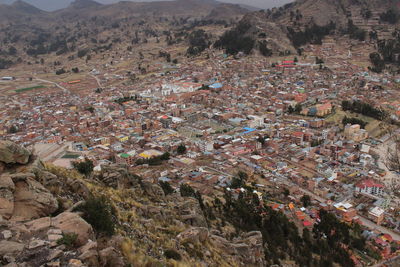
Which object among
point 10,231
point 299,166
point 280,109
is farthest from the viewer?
point 280,109

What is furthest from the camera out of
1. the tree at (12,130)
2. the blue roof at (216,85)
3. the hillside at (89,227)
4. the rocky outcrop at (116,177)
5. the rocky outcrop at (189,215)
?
the blue roof at (216,85)

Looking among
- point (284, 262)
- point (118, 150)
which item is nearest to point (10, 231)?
point (284, 262)

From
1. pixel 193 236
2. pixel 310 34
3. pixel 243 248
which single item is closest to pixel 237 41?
pixel 310 34

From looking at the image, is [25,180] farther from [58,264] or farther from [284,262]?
[284,262]

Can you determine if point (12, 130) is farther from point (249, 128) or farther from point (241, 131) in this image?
point (249, 128)

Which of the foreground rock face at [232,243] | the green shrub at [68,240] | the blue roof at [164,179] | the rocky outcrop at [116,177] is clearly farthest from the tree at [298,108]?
the green shrub at [68,240]

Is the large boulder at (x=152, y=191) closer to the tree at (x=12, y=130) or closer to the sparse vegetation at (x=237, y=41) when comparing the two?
the tree at (x=12, y=130)

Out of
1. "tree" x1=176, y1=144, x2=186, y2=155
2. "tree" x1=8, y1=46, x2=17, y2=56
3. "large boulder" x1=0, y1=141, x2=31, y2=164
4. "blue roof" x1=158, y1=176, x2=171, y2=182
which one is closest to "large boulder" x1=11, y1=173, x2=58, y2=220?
"large boulder" x1=0, y1=141, x2=31, y2=164
